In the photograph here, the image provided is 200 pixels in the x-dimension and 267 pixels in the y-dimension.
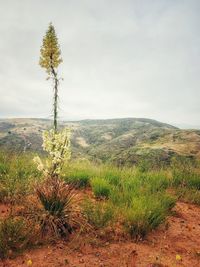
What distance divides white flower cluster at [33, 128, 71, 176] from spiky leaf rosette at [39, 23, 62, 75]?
2184mm

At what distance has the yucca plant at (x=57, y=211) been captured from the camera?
4027 millimetres

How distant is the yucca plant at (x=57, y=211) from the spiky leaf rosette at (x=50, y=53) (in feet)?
10.3

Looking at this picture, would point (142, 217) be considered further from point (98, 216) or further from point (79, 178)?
point (79, 178)

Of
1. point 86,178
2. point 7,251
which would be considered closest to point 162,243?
point 7,251

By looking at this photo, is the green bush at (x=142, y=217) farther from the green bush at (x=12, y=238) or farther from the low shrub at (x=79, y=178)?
the low shrub at (x=79, y=178)

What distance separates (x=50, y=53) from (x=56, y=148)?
8.91 feet

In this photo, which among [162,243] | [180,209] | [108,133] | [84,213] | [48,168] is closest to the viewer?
[162,243]

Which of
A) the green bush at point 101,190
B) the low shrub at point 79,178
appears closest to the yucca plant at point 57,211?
the green bush at point 101,190

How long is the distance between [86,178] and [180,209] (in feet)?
8.62

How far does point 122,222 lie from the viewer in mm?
4594

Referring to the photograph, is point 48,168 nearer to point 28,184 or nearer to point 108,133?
point 28,184

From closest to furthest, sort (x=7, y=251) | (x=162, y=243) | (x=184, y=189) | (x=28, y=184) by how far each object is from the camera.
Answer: (x=7, y=251) → (x=162, y=243) → (x=28, y=184) → (x=184, y=189)

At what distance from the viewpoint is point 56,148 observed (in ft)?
16.1

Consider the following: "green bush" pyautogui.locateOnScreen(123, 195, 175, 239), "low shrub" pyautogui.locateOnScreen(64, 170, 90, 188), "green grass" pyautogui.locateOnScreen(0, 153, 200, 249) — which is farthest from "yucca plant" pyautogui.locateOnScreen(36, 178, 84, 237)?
"low shrub" pyautogui.locateOnScreen(64, 170, 90, 188)
